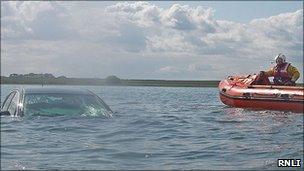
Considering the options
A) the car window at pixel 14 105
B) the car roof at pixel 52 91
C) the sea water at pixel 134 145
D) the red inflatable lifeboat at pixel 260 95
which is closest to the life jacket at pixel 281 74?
the red inflatable lifeboat at pixel 260 95

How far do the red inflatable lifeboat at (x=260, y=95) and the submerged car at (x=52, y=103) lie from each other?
9.11 meters

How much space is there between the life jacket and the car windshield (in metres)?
11.6

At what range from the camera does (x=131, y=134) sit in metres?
9.16

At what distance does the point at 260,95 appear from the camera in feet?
64.2

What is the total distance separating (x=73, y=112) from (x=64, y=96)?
18.7 inches

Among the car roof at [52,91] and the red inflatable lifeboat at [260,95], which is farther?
the red inflatable lifeboat at [260,95]

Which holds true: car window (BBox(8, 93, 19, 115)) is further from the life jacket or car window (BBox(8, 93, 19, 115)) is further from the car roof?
the life jacket

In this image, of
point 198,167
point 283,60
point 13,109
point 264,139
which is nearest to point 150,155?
point 198,167

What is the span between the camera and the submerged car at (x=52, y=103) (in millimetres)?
10688

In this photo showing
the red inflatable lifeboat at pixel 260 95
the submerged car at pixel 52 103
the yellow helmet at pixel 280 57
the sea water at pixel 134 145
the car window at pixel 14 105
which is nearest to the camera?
the sea water at pixel 134 145

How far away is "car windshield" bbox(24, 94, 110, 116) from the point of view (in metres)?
10.7

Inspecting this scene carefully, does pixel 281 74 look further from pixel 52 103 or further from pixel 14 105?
pixel 14 105

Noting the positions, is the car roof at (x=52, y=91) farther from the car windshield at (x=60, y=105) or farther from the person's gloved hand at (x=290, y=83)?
the person's gloved hand at (x=290, y=83)

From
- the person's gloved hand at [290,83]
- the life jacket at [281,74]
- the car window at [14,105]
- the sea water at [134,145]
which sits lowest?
the sea water at [134,145]
